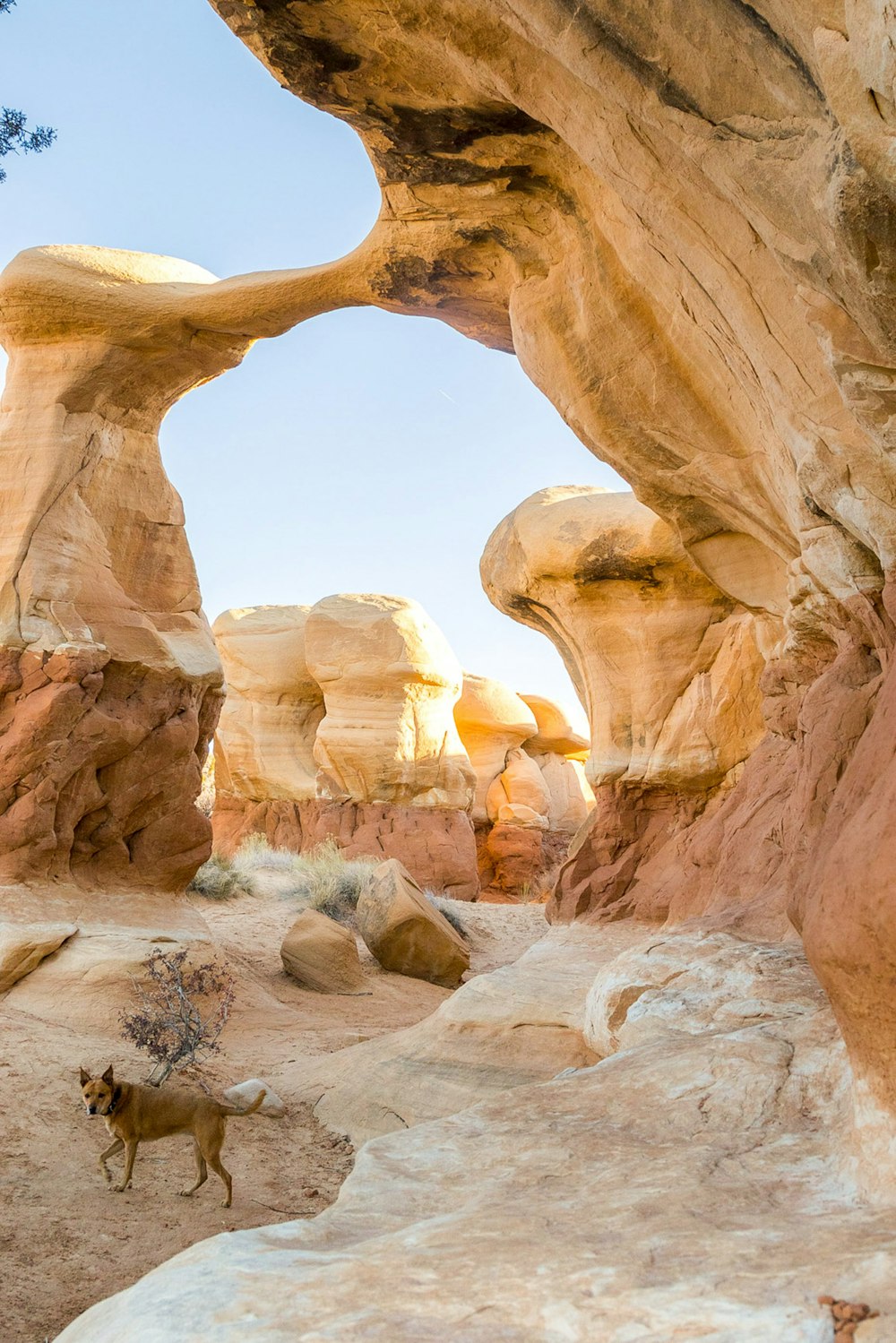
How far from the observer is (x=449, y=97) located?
608cm

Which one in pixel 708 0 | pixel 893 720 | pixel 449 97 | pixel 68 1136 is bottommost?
pixel 68 1136

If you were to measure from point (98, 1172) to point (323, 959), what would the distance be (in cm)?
540

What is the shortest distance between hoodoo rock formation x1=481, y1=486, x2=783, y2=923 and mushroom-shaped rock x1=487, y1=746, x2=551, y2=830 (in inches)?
553

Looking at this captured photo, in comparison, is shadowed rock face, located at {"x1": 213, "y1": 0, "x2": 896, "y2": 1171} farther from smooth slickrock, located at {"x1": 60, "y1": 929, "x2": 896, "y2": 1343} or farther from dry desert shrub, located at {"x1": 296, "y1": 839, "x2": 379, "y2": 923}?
dry desert shrub, located at {"x1": 296, "y1": 839, "x2": 379, "y2": 923}

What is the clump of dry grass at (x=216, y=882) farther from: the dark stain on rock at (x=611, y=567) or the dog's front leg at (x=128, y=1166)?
the dog's front leg at (x=128, y=1166)

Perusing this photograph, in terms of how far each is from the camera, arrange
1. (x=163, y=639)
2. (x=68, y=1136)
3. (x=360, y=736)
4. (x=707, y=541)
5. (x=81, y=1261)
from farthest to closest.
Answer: (x=360, y=736)
(x=163, y=639)
(x=707, y=541)
(x=68, y=1136)
(x=81, y=1261)

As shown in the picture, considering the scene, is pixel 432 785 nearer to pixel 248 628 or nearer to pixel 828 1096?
pixel 248 628

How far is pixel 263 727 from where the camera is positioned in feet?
72.0

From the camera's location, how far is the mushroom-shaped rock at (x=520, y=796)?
25.3 metres

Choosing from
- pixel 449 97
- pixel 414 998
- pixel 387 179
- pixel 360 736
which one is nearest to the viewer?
pixel 449 97

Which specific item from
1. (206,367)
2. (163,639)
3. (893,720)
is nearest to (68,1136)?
(893,720)

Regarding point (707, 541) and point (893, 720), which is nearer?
point (893, 720)

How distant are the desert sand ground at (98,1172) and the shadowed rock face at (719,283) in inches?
114

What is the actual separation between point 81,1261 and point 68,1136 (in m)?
1.40
